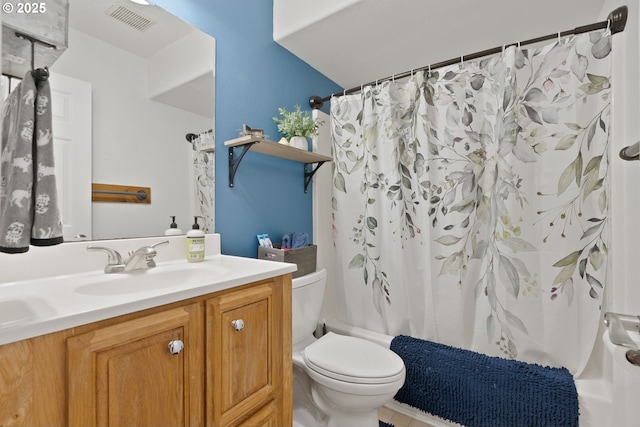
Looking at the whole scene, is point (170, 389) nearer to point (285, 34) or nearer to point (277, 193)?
point (277, 193)

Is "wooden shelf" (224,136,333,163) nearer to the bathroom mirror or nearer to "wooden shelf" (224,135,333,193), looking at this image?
"wooden shelf" (224,135,333,193)

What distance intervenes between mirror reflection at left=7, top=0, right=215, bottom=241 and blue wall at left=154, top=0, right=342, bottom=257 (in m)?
0.07

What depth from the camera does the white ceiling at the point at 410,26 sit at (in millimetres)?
1458

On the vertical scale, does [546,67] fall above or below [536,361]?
above

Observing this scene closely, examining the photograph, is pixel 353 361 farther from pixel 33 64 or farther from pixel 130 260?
pixel 33 64

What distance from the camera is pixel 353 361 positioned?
1.36 metres

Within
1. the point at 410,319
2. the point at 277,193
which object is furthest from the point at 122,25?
the point at 410,319

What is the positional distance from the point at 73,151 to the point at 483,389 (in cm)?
201

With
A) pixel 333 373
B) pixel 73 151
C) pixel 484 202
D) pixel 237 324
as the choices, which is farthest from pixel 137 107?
pixel 484 202

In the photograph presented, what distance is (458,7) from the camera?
4.82ft

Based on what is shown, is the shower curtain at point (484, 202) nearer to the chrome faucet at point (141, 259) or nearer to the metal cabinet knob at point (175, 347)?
the chrome faucet at point (141, 259)

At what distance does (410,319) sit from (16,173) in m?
1.83

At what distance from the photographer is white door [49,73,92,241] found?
0.97 m

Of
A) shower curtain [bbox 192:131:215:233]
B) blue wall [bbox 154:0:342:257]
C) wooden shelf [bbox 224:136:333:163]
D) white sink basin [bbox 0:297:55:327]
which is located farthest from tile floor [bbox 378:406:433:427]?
white sink basin [bbox 0:297:55:327]
